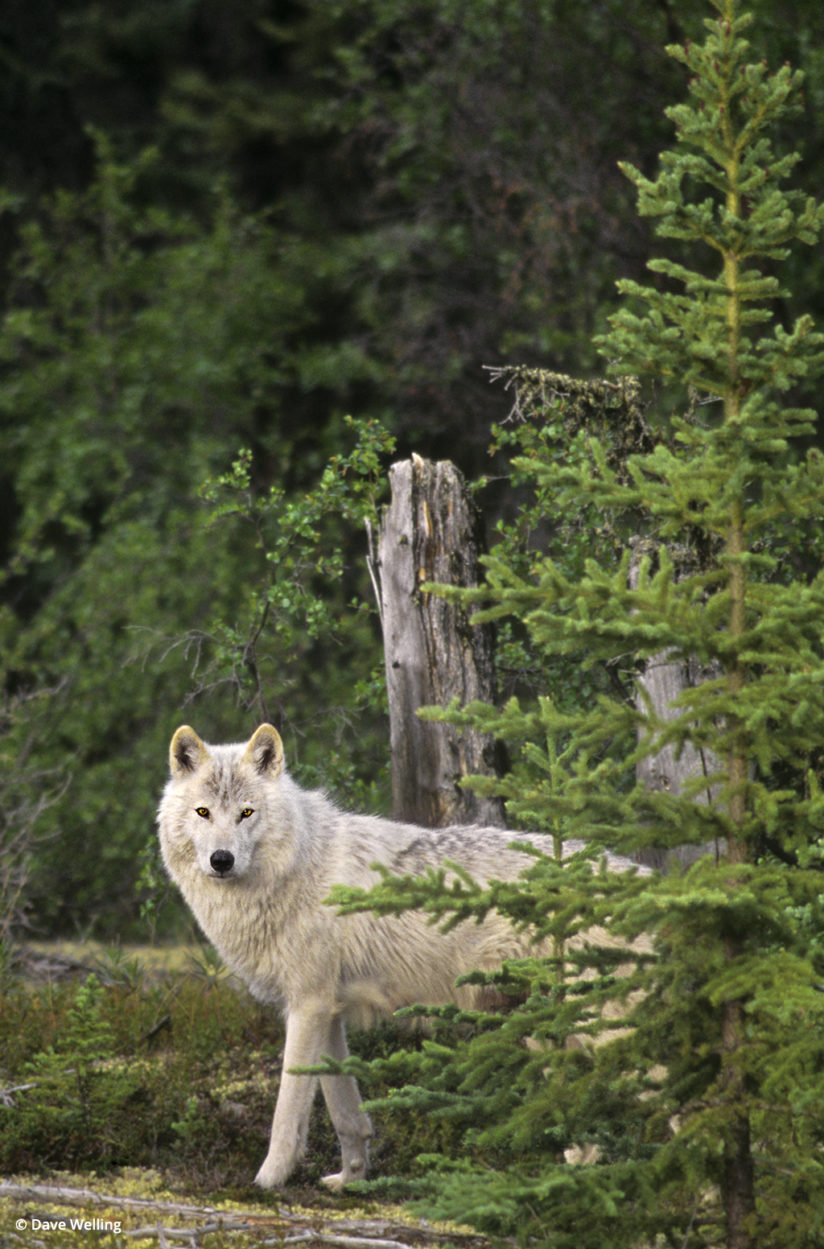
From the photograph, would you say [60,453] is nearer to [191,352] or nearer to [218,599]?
[191,352]

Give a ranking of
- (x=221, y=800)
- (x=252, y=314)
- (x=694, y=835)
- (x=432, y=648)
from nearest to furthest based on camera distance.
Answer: (x=694, y=835), (x=221, y=800), (x=432, y=648), (x=252, y=314)

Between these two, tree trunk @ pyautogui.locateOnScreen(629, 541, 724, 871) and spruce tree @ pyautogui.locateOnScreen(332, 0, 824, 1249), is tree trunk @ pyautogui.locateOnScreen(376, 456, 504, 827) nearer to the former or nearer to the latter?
tree trunk @ pyautogui.locateOnScreen(629, 541, 724, 871)

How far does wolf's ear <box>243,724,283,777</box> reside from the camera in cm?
595

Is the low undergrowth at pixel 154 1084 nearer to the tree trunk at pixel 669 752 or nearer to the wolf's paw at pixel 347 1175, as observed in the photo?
the wolf's paw at pixel 347 1175

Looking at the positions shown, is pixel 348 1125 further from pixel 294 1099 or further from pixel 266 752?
pixel 266 752

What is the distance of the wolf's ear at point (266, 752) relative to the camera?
19.5ft

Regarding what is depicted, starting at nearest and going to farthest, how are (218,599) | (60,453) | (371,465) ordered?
(371,465), (218,599), (60,453)

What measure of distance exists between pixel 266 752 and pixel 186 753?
365mm

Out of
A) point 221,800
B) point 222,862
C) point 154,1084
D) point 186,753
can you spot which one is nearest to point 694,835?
point 222,862

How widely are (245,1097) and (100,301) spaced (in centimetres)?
1304

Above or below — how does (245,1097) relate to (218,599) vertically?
below

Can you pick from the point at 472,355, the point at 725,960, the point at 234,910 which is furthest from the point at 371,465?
the point at 472,355

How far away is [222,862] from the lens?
568 centimetres

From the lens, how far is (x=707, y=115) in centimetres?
396
